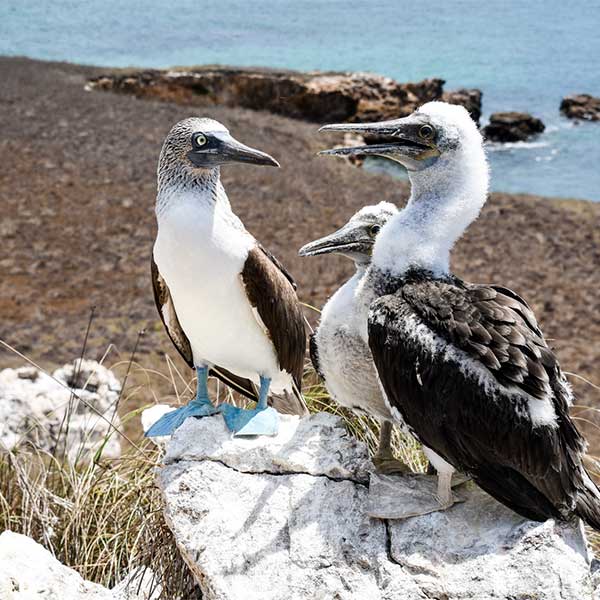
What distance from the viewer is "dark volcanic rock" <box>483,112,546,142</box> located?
1040 inches

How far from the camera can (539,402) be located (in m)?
2.88

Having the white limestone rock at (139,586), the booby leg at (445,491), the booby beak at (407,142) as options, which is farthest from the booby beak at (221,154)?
the white limestone rock at (139,586)

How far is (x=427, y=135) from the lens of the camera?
123 inches

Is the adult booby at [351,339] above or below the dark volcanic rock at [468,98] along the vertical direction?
above

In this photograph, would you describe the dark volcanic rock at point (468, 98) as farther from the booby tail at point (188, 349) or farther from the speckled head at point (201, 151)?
the speckled head at point (201, 151)

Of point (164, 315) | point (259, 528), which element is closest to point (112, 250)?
point (164, 315)

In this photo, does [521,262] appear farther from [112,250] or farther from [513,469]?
[513,469]

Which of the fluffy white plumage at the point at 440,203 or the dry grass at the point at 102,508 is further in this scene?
the dry grass at the point at 102,508

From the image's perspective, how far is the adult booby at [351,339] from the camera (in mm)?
3305

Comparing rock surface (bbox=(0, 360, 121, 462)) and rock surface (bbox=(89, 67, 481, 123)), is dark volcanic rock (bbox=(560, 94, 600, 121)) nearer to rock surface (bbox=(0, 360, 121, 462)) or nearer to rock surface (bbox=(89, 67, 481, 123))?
rock surface (bbox=(89, 67, 481, 123))

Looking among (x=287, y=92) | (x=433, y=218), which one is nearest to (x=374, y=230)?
(x=433, y=218)

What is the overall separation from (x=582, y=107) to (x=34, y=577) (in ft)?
78.5

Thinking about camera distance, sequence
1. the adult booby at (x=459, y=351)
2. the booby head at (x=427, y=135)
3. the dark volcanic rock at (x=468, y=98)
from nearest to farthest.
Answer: the adult booby at (x=459, y=351) → the booby head at (x=427, y=135) → the dark volcanic rock at (x=468, y=98)

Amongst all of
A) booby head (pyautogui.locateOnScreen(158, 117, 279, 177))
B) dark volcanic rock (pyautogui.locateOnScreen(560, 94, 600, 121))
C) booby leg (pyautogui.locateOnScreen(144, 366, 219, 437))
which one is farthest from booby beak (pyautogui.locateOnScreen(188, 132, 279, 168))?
dark volcanic rock (pyautogui.locateOnScreen(560, 94, 600, 121))
